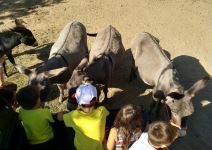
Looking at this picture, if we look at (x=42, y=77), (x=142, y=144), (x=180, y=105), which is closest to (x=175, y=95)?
(x=180, y=105)

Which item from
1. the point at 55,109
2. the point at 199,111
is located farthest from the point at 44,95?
the point at 199,111

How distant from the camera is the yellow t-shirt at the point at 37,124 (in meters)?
6.50

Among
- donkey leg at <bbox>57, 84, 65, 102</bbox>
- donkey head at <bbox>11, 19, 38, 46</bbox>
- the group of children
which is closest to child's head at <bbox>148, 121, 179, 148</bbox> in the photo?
the group of children

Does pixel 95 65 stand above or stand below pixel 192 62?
above

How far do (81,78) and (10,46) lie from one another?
11.2 feet

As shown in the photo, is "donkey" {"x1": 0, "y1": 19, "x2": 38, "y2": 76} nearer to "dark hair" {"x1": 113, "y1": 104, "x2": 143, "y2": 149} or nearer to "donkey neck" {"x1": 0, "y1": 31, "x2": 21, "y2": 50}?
"donkey neck" {"x1": 0, "y1": 31, "x2": 21, "y2": 50}

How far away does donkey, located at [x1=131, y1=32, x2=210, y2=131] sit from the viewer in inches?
310

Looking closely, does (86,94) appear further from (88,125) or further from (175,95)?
(175,95)

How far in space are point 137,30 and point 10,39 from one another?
4335mm

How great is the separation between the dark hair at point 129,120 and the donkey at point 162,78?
74.9 inches

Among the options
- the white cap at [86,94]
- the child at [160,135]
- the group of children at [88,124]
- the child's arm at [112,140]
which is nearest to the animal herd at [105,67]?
the group of children at [88,124]

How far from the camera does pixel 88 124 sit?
6234 mm

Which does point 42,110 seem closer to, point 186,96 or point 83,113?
point 83,113

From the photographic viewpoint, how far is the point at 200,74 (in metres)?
10.8
